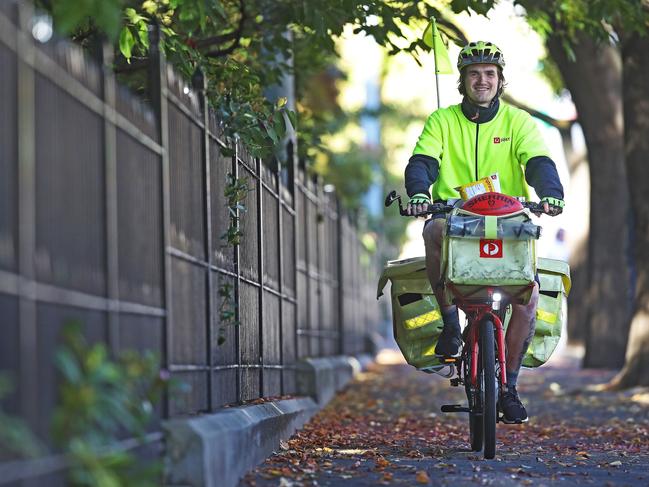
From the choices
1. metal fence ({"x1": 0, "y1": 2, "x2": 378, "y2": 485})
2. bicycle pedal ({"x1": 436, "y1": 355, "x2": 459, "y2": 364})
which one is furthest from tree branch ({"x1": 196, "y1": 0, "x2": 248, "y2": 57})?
bicycle pedal ({"x1": 436, "y1": 355, "x2": 459, "y2": 364})

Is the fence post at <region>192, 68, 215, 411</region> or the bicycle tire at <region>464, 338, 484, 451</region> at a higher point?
the fence post at <region>192, 68, 215, 411</region>

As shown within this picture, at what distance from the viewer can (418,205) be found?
7.71 metres

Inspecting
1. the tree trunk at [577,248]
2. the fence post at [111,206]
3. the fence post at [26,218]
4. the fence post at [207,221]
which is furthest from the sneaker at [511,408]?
the tree trunk at [577,248]

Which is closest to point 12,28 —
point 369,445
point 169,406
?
point 169,406

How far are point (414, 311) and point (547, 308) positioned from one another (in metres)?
0.78

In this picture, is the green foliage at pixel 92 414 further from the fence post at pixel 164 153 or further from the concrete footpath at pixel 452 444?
the concrete footpath at pixel 452 444

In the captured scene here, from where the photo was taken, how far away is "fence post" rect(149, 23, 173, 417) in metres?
5.92

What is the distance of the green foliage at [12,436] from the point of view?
387 centimetres

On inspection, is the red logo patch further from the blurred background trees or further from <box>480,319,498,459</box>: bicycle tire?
the blurred background trees

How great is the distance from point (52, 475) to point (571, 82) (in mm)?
15662

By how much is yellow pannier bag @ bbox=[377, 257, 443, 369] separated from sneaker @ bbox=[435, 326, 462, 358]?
14.1 inches

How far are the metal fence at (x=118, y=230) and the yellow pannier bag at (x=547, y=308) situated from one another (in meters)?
1.71

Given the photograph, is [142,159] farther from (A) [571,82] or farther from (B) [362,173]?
(B) [362,173]

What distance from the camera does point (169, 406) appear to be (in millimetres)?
5918
